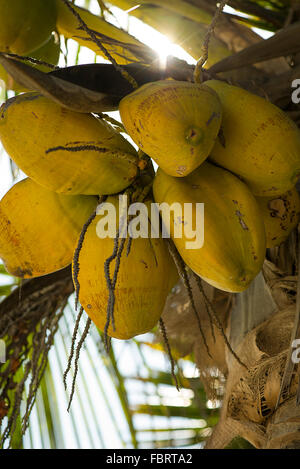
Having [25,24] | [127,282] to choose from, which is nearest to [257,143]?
[127,282]

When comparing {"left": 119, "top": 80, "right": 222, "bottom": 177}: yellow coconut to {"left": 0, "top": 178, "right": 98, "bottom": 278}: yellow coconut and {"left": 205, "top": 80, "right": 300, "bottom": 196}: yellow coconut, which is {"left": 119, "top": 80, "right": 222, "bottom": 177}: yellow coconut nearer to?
{"left": 205, "top": 80, "right": 300, "bottom": 196}: yellow coconut

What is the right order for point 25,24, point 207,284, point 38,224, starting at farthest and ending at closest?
point 207,284 < point 25,24 < point 38,224

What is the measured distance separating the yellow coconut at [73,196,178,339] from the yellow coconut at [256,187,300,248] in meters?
0.21

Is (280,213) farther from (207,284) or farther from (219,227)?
(207,284)

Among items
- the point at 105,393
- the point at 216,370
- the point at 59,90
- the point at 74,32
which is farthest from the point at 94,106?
the point at 105,393

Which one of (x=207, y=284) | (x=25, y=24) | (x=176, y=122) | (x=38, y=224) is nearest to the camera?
(x=176, y=122)

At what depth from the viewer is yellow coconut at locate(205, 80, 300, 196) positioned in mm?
785

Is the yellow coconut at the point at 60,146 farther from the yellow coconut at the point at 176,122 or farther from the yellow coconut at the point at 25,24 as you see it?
the yellow coconut at the point at 25,24

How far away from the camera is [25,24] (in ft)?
3.40

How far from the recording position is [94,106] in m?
0.77

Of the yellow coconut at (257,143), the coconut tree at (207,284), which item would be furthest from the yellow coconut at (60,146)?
the yellow coconut at (257,143)

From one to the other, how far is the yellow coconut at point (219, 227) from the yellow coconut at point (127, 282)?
0.05 meters

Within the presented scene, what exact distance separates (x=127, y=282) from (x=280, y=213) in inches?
12.4

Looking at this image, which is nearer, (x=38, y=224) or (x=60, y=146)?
(x=60, y=146)
